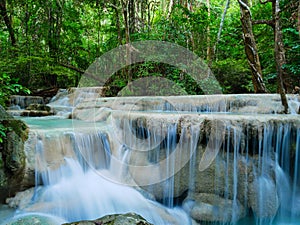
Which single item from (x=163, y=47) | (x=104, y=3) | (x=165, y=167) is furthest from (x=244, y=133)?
(x=104, y=3)

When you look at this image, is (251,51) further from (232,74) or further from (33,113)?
(33,113)

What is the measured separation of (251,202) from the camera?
10.6 feet

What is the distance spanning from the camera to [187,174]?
3.47m

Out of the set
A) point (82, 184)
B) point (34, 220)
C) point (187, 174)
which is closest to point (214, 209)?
point (187, 174)

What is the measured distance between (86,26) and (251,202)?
35.2 ft

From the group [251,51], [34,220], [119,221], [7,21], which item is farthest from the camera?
[7,21]

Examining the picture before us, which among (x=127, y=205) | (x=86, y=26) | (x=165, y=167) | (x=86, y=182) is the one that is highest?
(x=86, y=26)

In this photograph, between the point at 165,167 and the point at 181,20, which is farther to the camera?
the point at 181,20

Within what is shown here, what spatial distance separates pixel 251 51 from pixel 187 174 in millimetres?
4862

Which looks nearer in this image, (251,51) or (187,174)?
(187,174)

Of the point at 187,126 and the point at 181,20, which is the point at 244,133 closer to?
the point at 187,126

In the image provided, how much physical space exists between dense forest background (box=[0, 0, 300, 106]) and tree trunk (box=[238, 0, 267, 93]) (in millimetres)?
27

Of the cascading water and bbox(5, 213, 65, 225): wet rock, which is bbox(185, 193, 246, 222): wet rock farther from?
bbox(5, 213, 65, 225): wet rock

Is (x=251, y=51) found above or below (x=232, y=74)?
above
